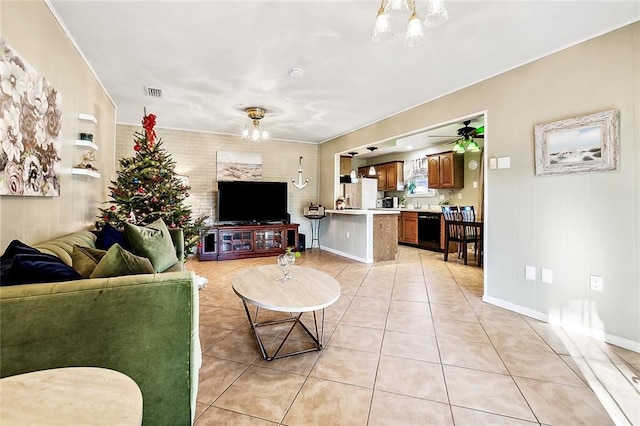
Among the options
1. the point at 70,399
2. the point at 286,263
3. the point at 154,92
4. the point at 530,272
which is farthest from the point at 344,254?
the point at 70,399

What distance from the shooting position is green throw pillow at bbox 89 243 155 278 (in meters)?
1.22

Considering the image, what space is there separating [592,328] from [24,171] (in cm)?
424

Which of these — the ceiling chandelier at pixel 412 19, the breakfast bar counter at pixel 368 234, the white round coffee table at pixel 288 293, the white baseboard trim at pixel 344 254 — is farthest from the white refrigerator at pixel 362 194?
the ceiling chandelier at pixel 412 19

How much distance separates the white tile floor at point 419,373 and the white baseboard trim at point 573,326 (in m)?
0.10

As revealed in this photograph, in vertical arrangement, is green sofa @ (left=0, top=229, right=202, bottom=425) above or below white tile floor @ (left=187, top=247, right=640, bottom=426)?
above

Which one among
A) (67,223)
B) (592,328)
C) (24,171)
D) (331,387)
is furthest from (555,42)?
(67,223)

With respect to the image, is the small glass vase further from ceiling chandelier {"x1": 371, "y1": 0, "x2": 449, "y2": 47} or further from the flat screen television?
the flat screen television

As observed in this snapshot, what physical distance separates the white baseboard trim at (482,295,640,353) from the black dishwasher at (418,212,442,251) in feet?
10.9

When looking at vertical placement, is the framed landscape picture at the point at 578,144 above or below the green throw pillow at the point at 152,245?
above

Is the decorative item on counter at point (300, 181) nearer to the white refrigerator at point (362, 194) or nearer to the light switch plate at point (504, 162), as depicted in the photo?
the white refrigerator at point (362, 194)

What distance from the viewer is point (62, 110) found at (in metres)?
2.31

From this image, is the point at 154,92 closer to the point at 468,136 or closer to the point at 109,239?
the point at 109,239

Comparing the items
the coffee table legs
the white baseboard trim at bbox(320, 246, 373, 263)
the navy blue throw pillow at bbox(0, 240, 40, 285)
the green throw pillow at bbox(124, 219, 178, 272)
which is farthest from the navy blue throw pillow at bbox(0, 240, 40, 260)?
the white baseboard trim at bbox(320, 246, 373, 263)

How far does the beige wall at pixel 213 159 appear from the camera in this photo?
5453 millimetres
